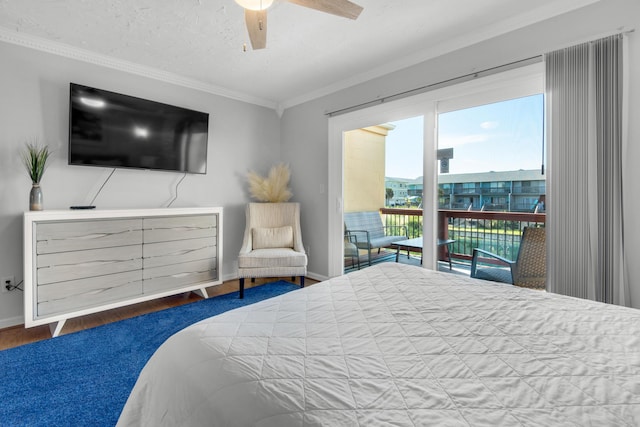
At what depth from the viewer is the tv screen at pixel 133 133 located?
8.99 ft

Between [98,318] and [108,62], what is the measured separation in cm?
242

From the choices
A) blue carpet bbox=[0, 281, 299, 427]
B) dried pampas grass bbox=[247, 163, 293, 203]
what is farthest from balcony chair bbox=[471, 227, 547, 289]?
blue carpet bbox=[0, 281, 299, 427]

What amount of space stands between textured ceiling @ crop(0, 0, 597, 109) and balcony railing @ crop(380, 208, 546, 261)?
1.46 metres

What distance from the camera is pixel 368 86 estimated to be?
337 centimetres

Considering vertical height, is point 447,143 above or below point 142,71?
below

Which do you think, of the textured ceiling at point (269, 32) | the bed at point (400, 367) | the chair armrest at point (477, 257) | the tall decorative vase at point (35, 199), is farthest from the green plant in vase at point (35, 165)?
the chair armrest at point (477, 257)

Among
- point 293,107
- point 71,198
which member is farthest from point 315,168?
point 71,198

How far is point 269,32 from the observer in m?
2.54

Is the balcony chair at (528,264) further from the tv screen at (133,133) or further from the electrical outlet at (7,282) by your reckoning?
the electrical outlet at (7,282)

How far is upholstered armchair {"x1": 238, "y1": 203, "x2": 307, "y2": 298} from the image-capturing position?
3.25 m

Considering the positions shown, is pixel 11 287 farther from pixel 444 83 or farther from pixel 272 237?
pixel 444 83

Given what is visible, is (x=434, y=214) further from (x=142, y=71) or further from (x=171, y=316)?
(x=142, y=71)

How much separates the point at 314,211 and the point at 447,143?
6.09ft

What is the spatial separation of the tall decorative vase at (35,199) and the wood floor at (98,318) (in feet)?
3.27
